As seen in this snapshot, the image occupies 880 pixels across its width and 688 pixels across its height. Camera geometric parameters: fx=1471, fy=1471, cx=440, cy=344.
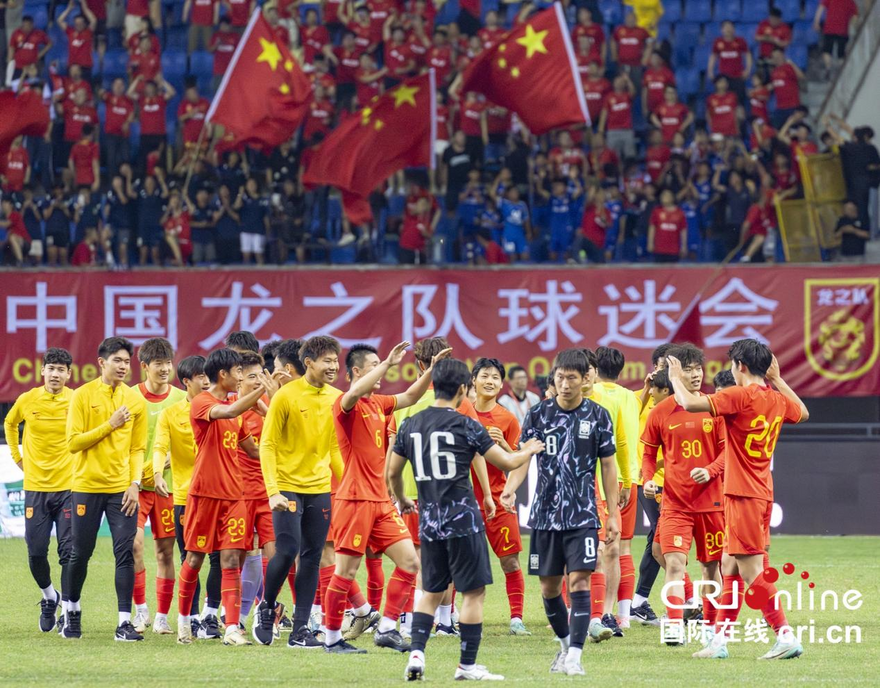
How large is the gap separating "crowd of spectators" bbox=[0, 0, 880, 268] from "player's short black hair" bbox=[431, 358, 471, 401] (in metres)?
12.9

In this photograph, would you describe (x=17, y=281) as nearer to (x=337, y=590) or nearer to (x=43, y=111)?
(x=43, y=111)

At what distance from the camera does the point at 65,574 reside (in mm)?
10586

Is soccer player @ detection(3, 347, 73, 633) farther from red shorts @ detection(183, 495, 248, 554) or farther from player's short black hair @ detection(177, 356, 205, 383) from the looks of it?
red shorts @ detection(183, 495, 248, 554)

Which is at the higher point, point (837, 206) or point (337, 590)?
point (837, 206)

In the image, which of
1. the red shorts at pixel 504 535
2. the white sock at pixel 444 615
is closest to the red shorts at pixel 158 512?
the white sock at pixel 444 615

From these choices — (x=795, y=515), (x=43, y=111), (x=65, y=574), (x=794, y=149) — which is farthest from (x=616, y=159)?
(x=65, y=574)

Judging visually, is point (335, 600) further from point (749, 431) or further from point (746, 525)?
point (749, 431)

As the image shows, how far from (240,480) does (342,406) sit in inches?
47.5

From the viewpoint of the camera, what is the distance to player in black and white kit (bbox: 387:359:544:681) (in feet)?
27.6

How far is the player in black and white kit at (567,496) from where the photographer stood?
28.6 feet

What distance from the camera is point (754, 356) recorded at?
9.28 metres

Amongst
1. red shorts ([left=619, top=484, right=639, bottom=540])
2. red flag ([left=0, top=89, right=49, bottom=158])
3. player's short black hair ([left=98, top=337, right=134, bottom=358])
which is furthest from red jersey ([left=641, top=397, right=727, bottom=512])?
red flag ([left=0, top=89, right=49, bottom=158])

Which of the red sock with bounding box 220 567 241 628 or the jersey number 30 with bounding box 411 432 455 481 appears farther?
the red sock with bounding box 220 567 241 628

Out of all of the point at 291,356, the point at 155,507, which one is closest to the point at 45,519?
the point at 155,507
